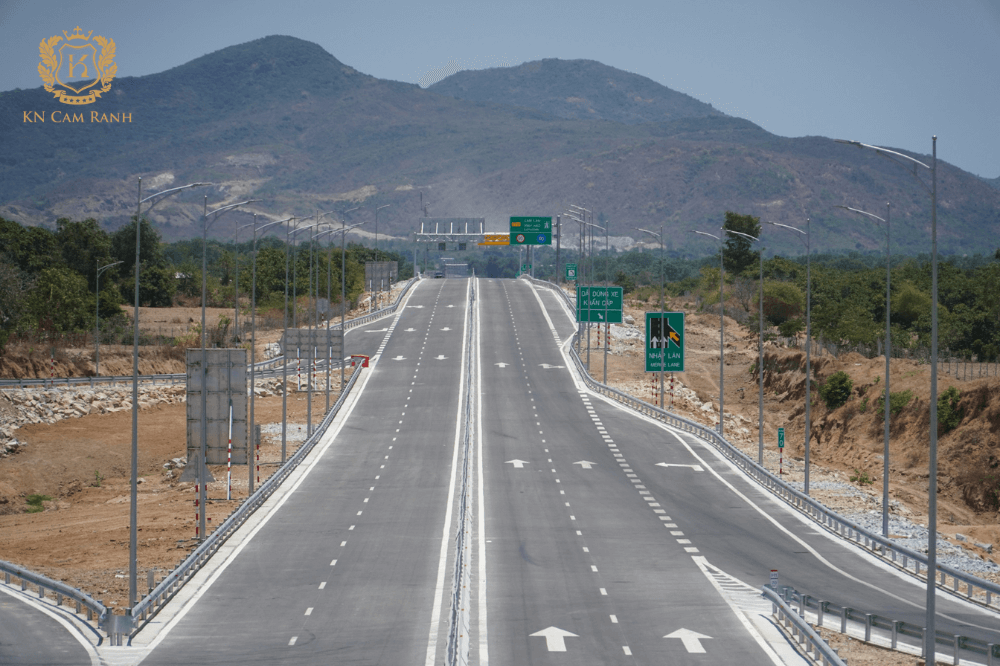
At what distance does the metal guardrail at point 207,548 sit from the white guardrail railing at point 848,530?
20.1 meters

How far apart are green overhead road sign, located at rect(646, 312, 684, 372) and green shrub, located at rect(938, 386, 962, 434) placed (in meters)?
15.5

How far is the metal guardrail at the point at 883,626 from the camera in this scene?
27195 millimetres

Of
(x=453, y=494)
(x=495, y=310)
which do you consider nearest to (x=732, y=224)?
(x=495, y=310)

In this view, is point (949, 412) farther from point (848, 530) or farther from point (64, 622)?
point (64, 622)

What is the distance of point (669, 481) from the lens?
54.7 m

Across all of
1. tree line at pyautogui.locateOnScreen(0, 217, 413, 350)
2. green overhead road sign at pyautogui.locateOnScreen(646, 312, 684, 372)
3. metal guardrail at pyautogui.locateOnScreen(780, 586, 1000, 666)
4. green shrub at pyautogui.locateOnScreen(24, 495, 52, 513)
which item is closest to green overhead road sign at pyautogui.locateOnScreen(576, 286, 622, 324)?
green overhead road sign at pyautogui.locateOnScreen(646, 312, 684, 372)

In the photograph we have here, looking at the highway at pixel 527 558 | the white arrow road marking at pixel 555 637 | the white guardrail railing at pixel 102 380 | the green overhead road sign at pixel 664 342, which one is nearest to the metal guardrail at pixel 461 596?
the highway at pixel 527 558

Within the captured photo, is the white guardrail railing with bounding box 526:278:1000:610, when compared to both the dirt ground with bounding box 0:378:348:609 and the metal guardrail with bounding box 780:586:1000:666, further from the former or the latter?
the dirt ground with bounding box 0:378:348:609

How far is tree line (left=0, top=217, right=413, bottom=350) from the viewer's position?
3888 inches

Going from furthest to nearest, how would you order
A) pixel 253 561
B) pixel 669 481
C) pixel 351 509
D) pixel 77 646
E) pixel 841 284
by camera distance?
1. pixel 841 284
2. pixel 669 481
3. pixel 351 509
4. pixel 253 561
5. pixel 77 646

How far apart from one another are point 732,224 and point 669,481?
101819 mm

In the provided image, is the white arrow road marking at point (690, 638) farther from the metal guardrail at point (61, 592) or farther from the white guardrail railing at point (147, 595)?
the metal guardrail at point (61, 592)

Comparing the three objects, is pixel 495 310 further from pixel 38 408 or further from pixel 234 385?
pixel 234 385

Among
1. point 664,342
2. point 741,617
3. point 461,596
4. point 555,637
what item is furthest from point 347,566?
point 664,342
